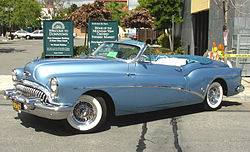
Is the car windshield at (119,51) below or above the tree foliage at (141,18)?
below

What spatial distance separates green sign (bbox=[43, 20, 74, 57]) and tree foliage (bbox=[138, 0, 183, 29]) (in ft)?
36.2

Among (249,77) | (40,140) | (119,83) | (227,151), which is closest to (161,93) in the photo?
(119,83)

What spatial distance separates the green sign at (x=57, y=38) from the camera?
15539 mm

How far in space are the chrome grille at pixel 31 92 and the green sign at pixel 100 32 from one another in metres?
9.43

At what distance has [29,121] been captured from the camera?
6.85 metres

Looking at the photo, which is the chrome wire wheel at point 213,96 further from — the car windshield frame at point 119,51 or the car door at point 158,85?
the car windshield frame at point 119,51

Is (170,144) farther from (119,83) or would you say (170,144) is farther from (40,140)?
(40,140)

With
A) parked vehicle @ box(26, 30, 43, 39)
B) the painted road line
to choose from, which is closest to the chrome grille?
the painted road line

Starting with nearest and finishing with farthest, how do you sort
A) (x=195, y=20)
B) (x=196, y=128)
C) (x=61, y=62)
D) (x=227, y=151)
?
(x=227, y=151) → (x=61, y=62) → (x=196, y=128) → (x=195, y=20)

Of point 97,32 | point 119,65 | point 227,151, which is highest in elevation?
point 97,32

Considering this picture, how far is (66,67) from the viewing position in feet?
19.3

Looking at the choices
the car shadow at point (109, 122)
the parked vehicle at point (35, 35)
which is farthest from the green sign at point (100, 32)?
the parked vehicle at point (35, 35)

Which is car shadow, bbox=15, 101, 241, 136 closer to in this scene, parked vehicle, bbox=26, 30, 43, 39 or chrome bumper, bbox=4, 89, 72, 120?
chrome bumper, bbox=4, 89, 72, 120

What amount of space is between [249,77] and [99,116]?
28.7 ft
